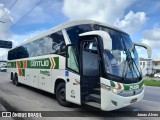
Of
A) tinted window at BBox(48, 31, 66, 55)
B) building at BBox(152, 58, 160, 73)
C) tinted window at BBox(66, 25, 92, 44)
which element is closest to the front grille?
tinted window at BBox(66, 25, 92, 44)

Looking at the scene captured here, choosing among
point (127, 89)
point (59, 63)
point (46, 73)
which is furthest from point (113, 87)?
point (46, 73)

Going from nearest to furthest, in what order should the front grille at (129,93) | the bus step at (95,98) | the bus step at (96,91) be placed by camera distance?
the front grille at (129,93) < the bus step at (95,98) < the bus step at (96,91)

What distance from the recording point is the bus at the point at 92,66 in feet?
24.1

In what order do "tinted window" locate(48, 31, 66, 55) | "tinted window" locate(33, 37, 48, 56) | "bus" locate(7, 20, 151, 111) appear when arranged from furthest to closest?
"tinted window" locate(33, 37, 48, 56)
"tinted window" locate(48, 31, 66, 55)
"bus" locate(7, 20, 151, 111)

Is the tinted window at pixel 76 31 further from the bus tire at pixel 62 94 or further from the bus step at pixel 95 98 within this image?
the bus step at pixel 95 98

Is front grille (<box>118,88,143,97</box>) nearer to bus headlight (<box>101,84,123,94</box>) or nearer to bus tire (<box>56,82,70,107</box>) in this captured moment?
bus headlight (<box>101,84,123,94</box>)

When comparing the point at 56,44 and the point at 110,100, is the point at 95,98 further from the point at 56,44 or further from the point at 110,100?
the point at 56,44

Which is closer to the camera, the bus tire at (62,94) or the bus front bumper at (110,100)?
the bus front bumper at (110,100)

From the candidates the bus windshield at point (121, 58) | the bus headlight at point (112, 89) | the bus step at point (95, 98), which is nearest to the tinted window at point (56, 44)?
the bus windshield at point (121, 58)

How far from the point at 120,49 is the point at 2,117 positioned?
15.6 feet

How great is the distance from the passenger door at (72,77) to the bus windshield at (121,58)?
1.48 metres

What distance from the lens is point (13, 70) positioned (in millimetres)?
19094

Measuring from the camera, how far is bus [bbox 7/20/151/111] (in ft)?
24.1

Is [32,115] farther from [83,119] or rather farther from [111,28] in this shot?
[111,28]
